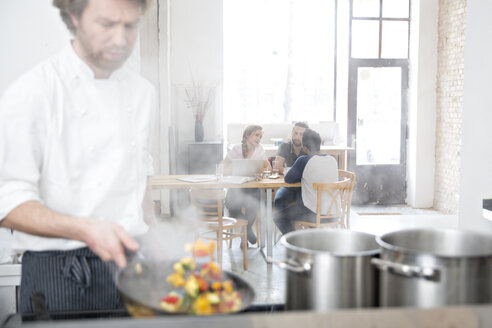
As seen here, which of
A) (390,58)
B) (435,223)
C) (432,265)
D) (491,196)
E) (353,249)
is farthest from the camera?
(390,58)

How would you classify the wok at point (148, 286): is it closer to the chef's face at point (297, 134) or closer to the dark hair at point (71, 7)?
the dark hair at point (71, 7)

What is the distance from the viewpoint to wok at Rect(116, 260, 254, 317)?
1029 mm

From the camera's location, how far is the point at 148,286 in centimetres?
118

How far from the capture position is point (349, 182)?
4301 mm

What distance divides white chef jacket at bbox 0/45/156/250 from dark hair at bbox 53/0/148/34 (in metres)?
0.15

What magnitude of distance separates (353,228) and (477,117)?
2676 mm

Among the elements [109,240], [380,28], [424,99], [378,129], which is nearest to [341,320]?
[109,240]

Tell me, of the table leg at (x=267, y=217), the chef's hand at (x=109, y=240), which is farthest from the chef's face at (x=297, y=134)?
the chef's hand at (x=109, y=240)

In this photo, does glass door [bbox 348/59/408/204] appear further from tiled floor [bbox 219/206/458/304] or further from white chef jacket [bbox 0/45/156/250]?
white chef jacket [bbox 0/45/156/250]

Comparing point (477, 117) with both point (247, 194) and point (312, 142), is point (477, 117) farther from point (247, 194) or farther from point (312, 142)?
point (247, 194)

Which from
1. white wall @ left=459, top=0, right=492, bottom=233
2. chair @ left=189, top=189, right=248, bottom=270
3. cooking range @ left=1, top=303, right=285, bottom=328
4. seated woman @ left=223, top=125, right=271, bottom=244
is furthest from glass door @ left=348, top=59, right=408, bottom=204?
cooking range @ left=1, top=303, right=285, bottom=328

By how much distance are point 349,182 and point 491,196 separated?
1.24 meters

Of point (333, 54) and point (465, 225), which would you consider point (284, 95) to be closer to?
point (333, 54)

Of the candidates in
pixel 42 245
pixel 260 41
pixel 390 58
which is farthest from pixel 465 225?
pixel 260 41
